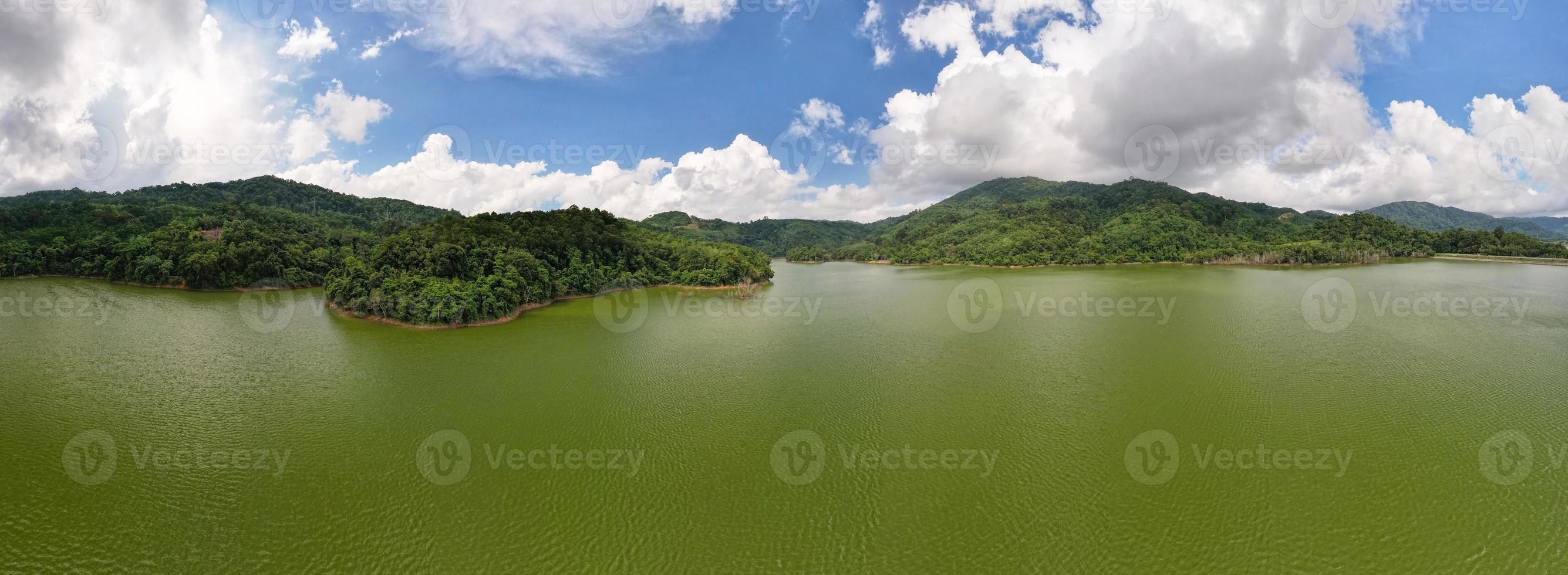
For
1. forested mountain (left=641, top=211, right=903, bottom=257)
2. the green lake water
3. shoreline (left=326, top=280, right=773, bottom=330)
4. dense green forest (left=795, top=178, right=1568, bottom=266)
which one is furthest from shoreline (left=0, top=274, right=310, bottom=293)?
dense green forest (left=795, top=178, right=1568, bottom=266)

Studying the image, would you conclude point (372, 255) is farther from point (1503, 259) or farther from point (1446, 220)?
point (1446, 220)

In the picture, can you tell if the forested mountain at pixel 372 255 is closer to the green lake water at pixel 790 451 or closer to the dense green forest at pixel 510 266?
the dense green forest at pixel 510 266

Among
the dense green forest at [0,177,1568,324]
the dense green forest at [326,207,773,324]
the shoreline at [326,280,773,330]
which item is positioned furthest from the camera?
the dense green forest at [0,177,1568,324]

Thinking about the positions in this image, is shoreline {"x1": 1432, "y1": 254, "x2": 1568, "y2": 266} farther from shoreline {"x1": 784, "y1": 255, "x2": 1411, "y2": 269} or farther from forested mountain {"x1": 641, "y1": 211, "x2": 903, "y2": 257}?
forested mountain {"x1": 641, "y1": 211, "x2": 903, "y2": 257}

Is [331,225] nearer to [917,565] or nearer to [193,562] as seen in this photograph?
[193,562]

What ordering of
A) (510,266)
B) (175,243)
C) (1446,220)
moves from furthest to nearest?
(1446,220)
(175,243)
(510,266)

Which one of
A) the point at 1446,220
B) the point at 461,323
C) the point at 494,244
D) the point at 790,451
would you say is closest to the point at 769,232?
the point at 494,244

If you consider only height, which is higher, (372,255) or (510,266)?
(372,255)
